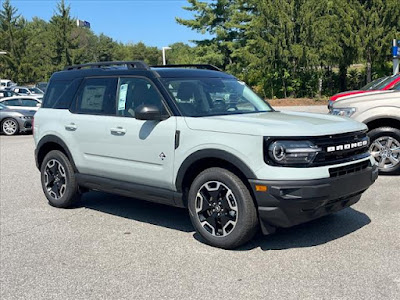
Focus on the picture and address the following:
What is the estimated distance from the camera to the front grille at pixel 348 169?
4.14 meters

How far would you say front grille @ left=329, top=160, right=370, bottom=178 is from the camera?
13.6ft

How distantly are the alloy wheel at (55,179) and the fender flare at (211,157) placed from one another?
2126 mm

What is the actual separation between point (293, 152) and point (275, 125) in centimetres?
35

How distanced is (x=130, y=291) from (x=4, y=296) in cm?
101

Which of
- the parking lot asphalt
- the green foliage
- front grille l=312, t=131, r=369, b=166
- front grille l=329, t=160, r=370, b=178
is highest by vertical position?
the green foliage

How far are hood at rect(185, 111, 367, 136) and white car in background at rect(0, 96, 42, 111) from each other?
1473cm

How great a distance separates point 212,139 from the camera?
442 centimetres

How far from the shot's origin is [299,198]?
3.98 meters

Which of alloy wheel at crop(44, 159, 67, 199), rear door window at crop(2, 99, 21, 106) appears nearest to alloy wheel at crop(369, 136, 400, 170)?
alloy wheel at crop(44, 159, 67, 199)

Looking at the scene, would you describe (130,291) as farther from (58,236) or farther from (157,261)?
(58,236)

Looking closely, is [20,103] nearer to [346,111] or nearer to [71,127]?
[71,127]

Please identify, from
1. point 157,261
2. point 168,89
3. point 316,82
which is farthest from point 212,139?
point 316,82

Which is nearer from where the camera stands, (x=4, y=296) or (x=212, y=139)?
(x=4, y=296)

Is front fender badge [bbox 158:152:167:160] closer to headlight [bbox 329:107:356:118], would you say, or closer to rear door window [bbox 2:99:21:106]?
headlight [bbox 329:107:356:118]
